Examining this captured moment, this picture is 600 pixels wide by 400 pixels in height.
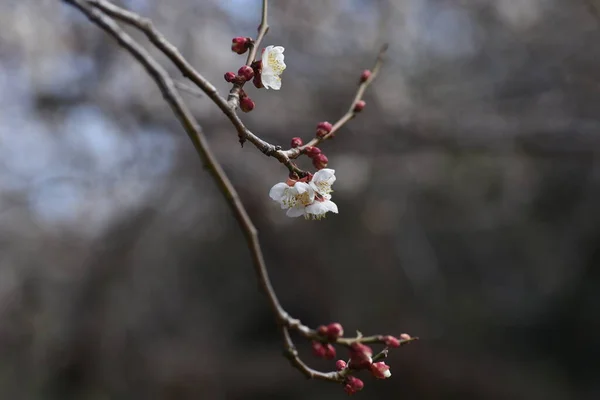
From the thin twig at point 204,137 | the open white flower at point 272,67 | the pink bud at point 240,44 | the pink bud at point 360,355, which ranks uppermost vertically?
the pink bud at point 240,44

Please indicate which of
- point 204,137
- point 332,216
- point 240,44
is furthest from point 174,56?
point 332,216

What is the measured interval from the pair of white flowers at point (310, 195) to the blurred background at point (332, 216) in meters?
2.88

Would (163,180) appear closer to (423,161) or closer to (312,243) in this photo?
(312,243)

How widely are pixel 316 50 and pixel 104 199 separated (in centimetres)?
172

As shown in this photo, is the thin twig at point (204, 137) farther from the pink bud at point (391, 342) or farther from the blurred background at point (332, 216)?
the blurred background at point (332, 216)

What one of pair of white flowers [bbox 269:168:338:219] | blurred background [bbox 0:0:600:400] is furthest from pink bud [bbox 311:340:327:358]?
blurred background [bbox 0:0:600:400]

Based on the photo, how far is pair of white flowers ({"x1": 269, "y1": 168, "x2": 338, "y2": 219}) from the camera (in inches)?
31.1

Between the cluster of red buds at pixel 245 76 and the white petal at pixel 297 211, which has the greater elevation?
the cluster of red buds at pixel 245 76

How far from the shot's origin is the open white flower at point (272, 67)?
82 cm

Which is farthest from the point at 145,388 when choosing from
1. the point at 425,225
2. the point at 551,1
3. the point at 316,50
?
the point at 551,1

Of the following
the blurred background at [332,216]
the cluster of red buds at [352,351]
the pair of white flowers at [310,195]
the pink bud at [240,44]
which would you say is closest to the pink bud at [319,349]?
the cluster of red buds at [352,351]

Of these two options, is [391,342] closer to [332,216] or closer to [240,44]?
[240,44]

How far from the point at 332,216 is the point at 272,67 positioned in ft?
11.4

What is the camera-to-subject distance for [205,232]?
457cm
